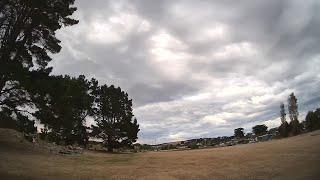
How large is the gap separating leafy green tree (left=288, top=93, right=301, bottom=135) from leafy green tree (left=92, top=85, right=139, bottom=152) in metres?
23.6

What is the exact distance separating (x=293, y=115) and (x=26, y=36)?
50.4 m

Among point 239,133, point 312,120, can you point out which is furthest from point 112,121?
point 239,133

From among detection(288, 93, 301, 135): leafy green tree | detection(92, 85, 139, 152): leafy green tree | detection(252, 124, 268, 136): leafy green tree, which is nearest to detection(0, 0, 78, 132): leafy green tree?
detection(92, 85, 139, 152): leafy green tree

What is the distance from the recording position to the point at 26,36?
101ft

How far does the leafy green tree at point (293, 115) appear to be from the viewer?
62.9m

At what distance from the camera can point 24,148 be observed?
108 ft

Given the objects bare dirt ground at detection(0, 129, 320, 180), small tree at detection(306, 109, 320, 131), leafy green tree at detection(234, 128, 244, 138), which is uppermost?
leafy green tree at detection(234, 128, 244, 138)

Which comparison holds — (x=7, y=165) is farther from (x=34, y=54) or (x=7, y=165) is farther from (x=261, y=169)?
(x=261, y=169)

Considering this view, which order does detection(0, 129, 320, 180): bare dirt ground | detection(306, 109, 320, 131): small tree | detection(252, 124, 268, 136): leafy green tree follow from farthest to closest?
detection(252, 124, 268, 136): leafy green tree < detection(306, 109, 320, 131): small tree < detection(0, 129, 320, 180): bare dirt ground

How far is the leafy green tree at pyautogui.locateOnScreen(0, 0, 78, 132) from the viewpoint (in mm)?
28625

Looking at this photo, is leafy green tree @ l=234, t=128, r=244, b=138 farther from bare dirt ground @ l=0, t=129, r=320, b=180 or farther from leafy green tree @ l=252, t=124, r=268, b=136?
bare dirt ground @ l=0, t=129, r=320, b=180

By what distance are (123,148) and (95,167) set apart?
36835 millimetres

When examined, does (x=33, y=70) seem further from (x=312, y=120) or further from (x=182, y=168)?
(x=312, y=120)

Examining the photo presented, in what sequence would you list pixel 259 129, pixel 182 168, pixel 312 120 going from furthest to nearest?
pixel 259 129 → pixel 312 120 → pixel 182 168
